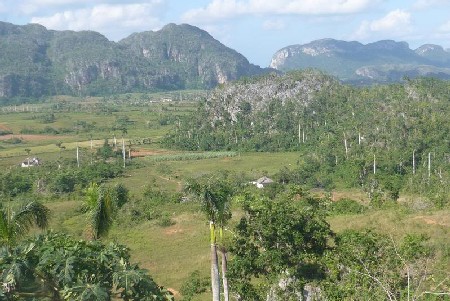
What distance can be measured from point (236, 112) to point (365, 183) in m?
31.7

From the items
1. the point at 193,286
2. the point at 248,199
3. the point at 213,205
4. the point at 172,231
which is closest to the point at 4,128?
the point at 172,231

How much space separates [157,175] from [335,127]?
21.7 m

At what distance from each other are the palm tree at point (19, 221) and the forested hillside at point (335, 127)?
76.9ft

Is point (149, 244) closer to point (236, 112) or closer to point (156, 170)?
point (156, 170)

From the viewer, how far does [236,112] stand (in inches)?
2753

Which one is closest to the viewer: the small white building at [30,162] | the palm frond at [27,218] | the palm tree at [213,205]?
the palm frond at [27,218]

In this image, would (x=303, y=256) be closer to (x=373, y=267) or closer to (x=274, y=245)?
(x=274, y=245)

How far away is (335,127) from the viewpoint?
59.0m

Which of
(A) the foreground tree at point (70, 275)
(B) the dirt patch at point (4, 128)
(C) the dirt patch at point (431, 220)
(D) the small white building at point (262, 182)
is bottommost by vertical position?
(D) the small white building at point (262, 182)

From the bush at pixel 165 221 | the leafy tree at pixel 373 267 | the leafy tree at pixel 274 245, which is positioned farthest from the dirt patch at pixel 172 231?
the leafy tree at pixel 373 267

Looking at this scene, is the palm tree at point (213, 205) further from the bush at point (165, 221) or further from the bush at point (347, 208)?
the bush at point (165, 221)

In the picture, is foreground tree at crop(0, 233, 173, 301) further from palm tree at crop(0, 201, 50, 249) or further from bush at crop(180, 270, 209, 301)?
bush at crop(180, 270, 209, 301)

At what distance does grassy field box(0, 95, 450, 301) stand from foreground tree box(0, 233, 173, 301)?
7.75m

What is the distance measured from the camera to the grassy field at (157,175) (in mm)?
21594
